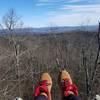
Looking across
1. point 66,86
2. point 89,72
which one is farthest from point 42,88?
point 89,72

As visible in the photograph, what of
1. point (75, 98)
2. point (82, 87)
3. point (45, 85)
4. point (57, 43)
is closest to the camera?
point (75, 98)

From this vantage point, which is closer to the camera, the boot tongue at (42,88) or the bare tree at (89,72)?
the boot tongue at (42,88)

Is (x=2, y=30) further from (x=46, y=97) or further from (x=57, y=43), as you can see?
(x=46, y=97)

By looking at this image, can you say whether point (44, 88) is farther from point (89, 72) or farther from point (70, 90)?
point (89, 72)

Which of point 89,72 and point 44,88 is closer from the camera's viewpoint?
point 44,88

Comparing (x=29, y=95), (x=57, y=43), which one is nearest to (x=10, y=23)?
(x=29, y=95)

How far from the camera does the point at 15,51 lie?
86.8 ft

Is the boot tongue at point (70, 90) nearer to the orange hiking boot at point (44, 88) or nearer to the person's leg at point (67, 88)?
the person's leg at point (67, 88)

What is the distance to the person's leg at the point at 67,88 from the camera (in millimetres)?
2926

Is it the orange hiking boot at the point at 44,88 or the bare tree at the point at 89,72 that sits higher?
the orange hiking boot at the point at 44,88

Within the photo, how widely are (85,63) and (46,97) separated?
87.6 ft

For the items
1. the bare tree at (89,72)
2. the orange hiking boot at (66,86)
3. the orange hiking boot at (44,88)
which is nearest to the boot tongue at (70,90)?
the orange hiking boot at (66,86)

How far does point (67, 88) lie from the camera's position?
10.4ft

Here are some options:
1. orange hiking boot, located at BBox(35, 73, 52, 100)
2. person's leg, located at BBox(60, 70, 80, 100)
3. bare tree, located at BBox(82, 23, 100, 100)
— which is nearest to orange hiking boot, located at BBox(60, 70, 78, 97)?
person's leg, located at BBox(60, 70, 80, 100)
